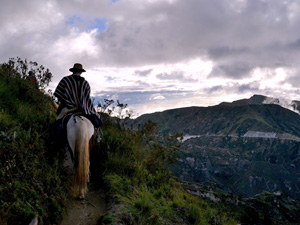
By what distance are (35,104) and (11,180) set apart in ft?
15.0

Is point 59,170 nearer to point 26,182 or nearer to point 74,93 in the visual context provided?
point 26,182

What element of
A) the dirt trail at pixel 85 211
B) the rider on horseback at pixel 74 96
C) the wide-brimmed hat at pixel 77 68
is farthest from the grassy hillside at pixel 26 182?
the wide-brimmed hat at pixel 77 68

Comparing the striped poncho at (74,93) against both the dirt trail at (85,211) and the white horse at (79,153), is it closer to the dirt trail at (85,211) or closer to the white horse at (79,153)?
the white horse at (79,153)

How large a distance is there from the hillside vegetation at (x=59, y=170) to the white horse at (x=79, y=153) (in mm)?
303

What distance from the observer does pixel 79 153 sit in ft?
14.4

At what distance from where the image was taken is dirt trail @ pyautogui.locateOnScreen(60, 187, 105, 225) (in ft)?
13.2

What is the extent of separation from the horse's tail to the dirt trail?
207 millimetres

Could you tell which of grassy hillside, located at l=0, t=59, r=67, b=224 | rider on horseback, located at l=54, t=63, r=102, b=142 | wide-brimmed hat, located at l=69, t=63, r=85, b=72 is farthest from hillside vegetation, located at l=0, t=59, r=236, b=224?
wide-brimmed hat, located at l=69, t=63, r=85, b=72

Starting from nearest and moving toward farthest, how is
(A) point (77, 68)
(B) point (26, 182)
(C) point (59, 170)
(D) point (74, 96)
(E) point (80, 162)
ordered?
1. (B) point (26, 182)
2. (E) point (80, 162)
3. (C) point (59, 170)
4. (D) point (74, 96)
5. (A) point (77, 68)

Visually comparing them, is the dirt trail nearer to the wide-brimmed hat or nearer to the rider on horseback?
the rider on horseback

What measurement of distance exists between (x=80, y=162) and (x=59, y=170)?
87 cm

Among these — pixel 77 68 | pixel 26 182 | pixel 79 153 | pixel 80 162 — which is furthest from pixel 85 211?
pixel 77 68

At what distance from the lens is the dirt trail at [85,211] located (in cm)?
402

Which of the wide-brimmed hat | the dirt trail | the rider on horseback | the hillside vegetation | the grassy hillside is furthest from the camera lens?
the wide-brimmed hat
